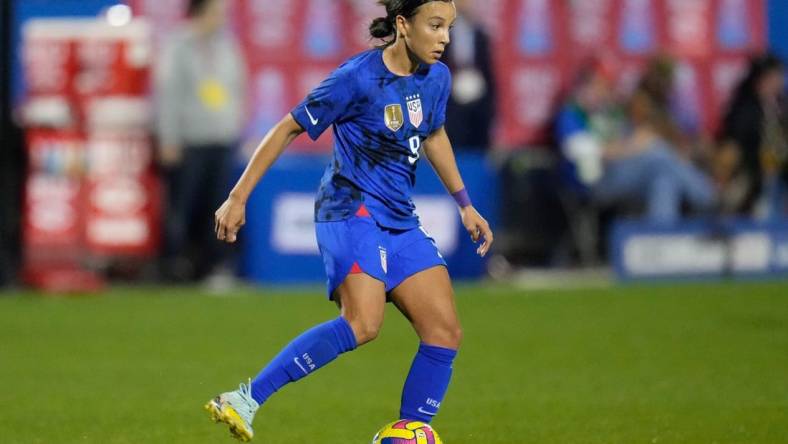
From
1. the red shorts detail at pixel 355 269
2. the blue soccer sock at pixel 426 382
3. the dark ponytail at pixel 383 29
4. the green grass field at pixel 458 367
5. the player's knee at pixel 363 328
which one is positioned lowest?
the green grass field at pixel 458 367

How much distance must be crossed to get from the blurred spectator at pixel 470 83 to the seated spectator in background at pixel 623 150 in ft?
3.01

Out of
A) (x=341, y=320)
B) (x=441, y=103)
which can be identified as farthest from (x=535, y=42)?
(x=341, y=320)

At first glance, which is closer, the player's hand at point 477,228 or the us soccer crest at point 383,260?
the us soccer crest at point 383,260

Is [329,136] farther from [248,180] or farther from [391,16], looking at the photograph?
[248,180]

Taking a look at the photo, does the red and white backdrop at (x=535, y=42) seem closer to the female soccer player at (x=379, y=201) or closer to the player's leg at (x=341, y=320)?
the female soccer player at (x=379, y=201)

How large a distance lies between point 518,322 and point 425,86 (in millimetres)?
6176

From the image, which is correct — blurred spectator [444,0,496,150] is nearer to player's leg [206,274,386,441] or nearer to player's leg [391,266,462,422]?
player's leg [391,266,462,422]

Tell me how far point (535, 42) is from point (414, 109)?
10.7 metres

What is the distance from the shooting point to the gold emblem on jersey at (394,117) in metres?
6.74

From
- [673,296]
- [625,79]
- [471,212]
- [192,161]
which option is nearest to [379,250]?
[471,212]

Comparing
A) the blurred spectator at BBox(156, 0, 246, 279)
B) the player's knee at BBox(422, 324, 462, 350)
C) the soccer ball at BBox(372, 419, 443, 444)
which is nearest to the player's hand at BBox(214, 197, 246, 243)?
the player's knee at BBox(422, 324, 462, 350)

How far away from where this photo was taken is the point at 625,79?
17.7 metres

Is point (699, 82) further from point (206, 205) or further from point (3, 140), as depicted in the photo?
point (3, 140)

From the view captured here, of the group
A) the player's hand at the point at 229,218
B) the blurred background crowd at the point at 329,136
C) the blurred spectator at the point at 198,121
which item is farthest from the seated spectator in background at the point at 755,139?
the player's hand at the point at 229,218
